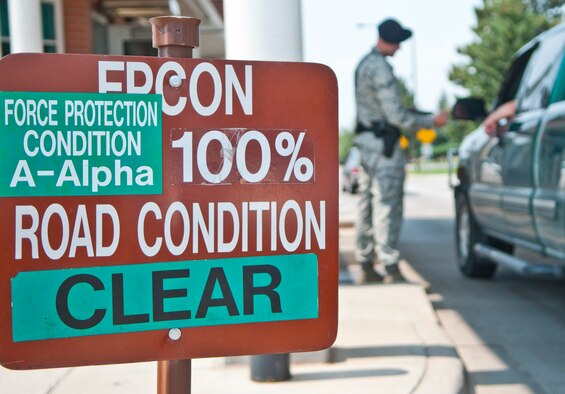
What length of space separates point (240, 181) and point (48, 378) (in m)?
2.20

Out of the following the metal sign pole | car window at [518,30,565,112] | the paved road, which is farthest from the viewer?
car window at [518,30,565,112]

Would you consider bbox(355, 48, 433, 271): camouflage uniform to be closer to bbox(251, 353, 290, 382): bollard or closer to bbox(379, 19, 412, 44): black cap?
bbox(379, 19, 412, 44): black cap

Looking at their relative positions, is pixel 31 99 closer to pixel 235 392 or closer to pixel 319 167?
pixel 319 167

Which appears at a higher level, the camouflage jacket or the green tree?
the green tree

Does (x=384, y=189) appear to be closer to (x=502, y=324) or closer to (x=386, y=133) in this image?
(x=386, y=133)

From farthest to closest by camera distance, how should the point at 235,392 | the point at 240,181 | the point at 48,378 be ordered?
the point at 48,378 < the point at 235,392 < the point at 240,181

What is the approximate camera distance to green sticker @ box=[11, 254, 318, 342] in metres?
2.17

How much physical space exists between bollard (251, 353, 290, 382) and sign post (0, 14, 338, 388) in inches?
56.6

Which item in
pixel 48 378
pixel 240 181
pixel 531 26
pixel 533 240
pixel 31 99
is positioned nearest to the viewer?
pixel 31 99

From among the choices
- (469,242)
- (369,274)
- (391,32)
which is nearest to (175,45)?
(391,32)

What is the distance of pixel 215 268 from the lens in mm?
2289

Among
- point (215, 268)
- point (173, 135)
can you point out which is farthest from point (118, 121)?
point (215, 268)

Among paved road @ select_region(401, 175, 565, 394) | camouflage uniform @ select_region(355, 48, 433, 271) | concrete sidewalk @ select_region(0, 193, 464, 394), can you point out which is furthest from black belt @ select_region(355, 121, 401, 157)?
concrete sidewalk @ select_region(0, 193, 464, 394)

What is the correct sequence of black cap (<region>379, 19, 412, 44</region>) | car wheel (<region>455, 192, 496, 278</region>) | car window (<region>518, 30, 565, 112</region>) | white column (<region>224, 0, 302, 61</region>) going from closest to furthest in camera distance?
white column (<region>224, 0, 302, 61</region>), car window (<region>518, 30, 565, 112</region>), black cap (<region>379, 19, 412, 44</region>), car wheel (<region>455, 192, 496, 278</region>)
